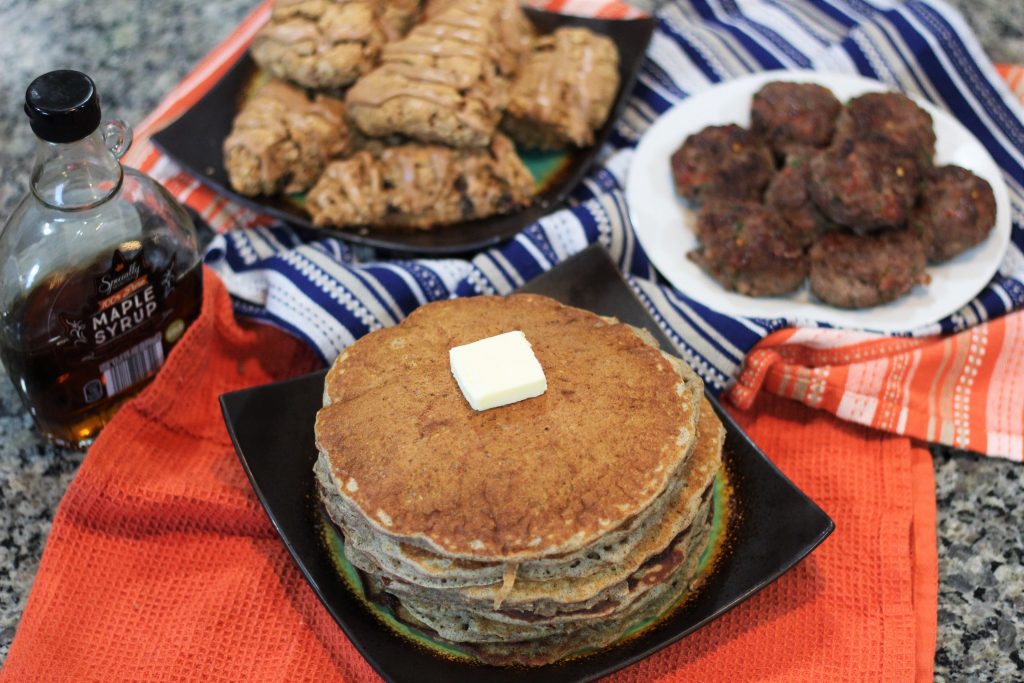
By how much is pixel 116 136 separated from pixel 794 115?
1213 mm

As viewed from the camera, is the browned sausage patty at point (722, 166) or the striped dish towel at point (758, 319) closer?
the striped dish towel at point (758, 319)

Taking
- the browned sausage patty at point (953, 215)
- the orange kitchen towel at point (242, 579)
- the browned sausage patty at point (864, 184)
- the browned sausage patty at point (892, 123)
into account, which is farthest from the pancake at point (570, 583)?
the browned sausage patty at point (892, 123)

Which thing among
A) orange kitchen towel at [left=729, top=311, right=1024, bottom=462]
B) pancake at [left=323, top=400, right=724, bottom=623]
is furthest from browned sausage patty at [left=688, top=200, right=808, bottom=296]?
pancake at [left=323, top=400, right=724, bottom=623]

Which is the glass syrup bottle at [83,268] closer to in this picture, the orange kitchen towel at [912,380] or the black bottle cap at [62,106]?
the black bottle cap at [62,106]

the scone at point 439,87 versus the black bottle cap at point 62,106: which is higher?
the black bottle cap at point 62,106

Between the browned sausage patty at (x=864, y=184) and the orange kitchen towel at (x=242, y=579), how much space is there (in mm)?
368

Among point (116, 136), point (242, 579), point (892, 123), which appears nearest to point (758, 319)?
point (892, 123)

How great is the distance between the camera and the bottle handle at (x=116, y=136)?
145cm

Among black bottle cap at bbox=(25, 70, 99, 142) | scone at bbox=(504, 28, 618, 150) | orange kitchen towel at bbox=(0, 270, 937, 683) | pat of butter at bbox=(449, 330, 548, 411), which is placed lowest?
orange kitchen towel at bbox=(0, 270, 937, 683)

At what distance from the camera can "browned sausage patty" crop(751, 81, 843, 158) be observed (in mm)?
2004

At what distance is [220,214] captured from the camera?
2020mm

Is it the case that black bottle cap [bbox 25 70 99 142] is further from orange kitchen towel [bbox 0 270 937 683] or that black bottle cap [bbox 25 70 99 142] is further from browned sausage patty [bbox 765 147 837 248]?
browned sausage patty [bbox 765 147 837 248]

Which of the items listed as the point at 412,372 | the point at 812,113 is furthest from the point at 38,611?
the point at 812,113

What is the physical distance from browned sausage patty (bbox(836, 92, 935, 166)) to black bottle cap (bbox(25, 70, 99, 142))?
1245 millimetres
